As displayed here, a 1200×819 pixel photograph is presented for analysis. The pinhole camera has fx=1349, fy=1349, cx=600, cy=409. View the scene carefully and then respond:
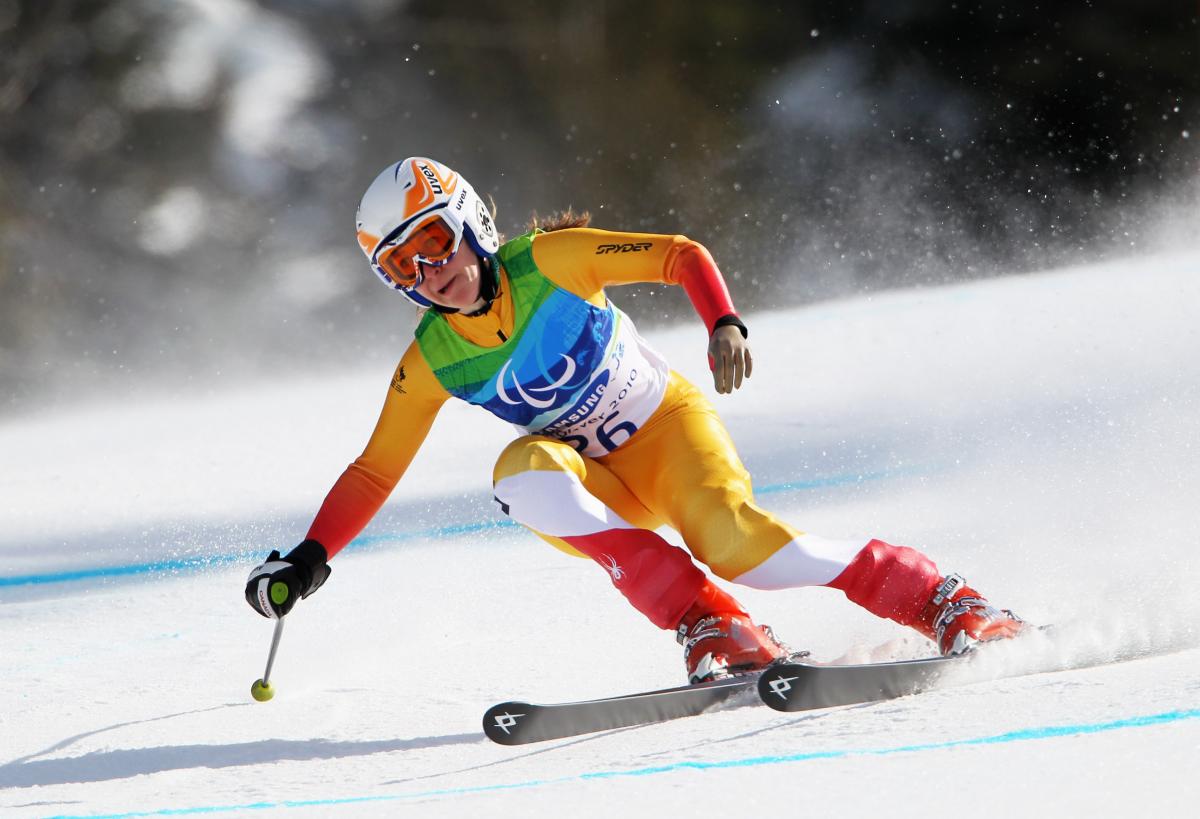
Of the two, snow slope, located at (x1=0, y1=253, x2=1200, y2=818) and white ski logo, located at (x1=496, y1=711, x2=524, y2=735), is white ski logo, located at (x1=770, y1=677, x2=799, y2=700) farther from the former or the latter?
white ski logo, located at (x1=496, y1=711, x2=524, y2=735)

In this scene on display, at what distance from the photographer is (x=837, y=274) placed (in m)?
9.92

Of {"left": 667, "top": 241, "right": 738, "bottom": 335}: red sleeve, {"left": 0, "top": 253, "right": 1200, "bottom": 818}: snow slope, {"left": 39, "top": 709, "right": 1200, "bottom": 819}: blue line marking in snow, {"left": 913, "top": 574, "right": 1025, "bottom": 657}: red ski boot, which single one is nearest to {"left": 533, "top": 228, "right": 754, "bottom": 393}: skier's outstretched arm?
{"left": 667, "top": 241, "right": 738, "bottom": 335}: red sleeve

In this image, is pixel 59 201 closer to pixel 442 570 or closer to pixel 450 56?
pixel 450 56

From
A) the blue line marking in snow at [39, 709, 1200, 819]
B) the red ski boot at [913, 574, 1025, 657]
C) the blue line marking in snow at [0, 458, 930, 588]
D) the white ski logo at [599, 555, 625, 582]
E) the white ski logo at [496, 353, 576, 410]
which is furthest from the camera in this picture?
the blue line marking in snow at [0, 458, 930, 588]

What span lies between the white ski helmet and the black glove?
0.54 meters

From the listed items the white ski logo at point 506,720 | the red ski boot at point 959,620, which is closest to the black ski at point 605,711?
the white ski logo at point 506,720

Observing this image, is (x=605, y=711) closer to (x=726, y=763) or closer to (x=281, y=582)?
(x=726, y=763)

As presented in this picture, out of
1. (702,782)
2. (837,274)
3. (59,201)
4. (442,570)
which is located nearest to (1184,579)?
(702,782)

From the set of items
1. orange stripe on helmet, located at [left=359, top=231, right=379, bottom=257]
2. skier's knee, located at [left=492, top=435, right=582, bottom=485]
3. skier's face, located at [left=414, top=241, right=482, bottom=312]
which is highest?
orange stripe on helmet, located at [left=359, top=231, right=379, bottom=257]

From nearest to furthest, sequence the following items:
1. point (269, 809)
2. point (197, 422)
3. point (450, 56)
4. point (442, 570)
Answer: point (269, 809)
point (442, 570)
point (197, 422)
point (450, 56)

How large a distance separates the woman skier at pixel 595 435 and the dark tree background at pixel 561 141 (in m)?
7.08

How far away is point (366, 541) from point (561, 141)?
663 cm

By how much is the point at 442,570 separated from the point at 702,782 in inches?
92.4

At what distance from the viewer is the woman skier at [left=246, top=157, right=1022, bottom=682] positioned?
2.35 m
